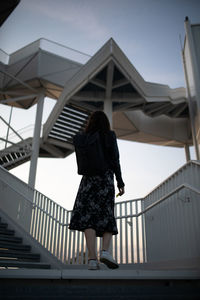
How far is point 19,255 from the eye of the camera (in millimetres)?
5430

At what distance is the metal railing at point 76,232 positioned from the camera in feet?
15.4

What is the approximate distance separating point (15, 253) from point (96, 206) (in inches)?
136

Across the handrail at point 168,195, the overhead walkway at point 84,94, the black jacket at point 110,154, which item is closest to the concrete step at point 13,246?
the handrail at point 168,195

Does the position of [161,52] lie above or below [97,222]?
above

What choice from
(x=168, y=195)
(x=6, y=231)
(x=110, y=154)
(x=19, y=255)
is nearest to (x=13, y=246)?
(x=19, y=255)

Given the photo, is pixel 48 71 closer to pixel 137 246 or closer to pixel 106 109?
pixel 106 109

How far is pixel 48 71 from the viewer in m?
16.2

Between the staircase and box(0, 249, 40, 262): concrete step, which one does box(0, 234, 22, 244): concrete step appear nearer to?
the staircase

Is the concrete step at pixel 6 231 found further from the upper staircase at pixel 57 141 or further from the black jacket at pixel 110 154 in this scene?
the upper staircase at pixel 57 141

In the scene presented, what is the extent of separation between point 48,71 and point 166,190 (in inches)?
529
